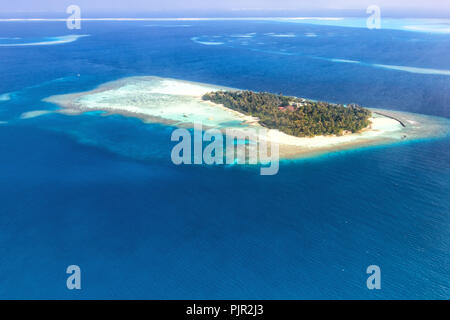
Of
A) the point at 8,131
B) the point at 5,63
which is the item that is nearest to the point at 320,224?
the point at 8,131

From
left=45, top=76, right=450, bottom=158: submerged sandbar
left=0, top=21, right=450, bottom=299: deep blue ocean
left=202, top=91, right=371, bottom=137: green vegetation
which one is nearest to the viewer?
left=0, top=21, right=450, bottom=299: deep blue ocean

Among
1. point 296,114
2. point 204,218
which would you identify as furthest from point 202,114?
point 204,218

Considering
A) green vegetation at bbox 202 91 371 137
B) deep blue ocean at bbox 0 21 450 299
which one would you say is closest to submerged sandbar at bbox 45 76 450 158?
green vegetation at bbox 202 91 371 137

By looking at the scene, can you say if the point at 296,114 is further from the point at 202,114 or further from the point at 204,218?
the point at 204,218

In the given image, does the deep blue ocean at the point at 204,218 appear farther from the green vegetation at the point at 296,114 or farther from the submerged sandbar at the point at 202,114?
the green vegetation at the point at 296,114

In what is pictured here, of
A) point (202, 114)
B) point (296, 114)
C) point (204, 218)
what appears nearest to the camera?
point (204, 218)

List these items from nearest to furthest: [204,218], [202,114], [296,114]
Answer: [204,218] → [296,114] → [202,114]

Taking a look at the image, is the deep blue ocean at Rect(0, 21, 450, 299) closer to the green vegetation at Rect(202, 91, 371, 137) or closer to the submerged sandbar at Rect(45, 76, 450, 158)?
the submerged sandbar at Rect(45, 76, 450, 158)
